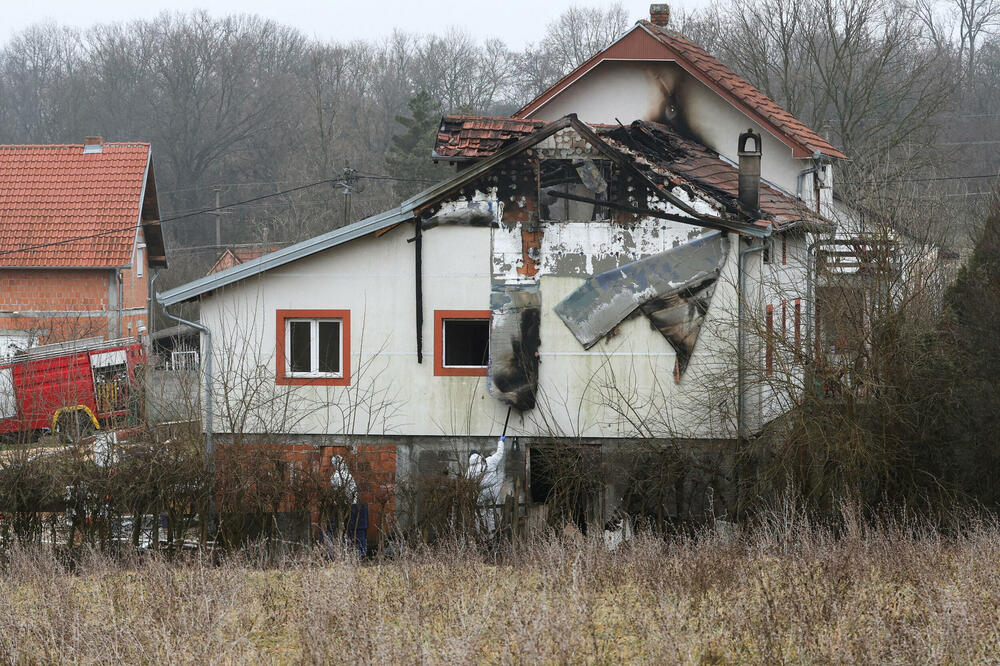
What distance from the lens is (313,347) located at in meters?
16.7

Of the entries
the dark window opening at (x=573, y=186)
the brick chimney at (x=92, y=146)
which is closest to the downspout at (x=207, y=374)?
the dark window opening at (x=573, y=186)

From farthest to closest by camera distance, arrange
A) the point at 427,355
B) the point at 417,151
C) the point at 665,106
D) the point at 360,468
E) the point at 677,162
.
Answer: the point at 417,151
the point at 665,106
the point at 677,162
the point at 427,355
the point at 360,468

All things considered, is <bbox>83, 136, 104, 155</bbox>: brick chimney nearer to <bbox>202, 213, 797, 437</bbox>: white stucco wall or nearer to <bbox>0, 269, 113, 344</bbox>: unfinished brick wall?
<bbox>0, 269, 113, 344</bbox>: unfinished brick wall

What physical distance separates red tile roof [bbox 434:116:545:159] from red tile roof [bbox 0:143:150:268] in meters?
14.7

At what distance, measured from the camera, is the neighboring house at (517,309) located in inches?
638

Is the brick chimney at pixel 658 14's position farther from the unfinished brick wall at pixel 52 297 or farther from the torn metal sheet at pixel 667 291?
the unfinished brick wall at pixel 52 297

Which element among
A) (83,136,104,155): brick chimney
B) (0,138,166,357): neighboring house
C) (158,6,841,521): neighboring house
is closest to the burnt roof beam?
(158,6,841,521): neighboring house

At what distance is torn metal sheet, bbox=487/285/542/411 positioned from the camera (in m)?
16.3

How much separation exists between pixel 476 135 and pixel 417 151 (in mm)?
29269

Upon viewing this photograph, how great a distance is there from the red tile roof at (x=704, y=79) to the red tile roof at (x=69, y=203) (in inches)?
523

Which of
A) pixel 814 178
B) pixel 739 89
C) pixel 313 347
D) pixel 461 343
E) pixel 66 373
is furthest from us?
pixel 66 373

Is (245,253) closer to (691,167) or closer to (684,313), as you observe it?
(691,167)

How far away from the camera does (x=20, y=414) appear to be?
14.4 meters

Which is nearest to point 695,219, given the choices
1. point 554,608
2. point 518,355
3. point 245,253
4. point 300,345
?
point 518,355
